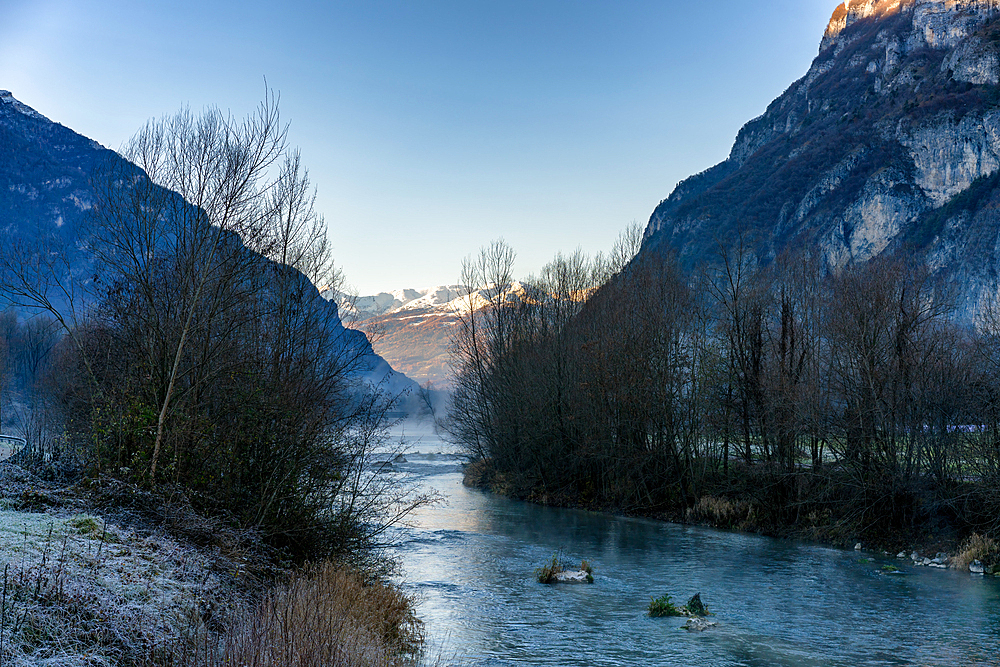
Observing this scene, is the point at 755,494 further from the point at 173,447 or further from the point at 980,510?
the point at 173,447

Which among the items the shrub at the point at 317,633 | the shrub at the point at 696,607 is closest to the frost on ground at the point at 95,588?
the shrub at the point at 317,633

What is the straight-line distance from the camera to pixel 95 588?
25.8 feet

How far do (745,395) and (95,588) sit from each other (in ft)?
99.1

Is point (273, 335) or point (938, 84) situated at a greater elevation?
point (938, 84)

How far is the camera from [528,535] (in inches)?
1126

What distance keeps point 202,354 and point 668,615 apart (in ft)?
41.5

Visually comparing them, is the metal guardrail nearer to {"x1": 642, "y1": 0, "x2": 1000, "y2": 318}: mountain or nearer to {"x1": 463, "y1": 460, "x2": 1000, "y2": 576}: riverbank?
{"x1": 463, "y1": 460, "x2": 1000, "y2": 576}: riverbank

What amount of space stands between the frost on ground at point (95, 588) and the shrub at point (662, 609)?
413 inches

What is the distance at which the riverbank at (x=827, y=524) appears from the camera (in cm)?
2336

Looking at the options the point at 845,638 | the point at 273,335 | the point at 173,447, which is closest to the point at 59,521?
the point at 173,447

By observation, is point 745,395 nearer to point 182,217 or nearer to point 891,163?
point 182,217

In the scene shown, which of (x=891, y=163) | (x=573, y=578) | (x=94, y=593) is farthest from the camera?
(x=891, y=163)

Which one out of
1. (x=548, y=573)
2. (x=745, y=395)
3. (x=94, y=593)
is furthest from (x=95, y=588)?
(x=745, y=395)

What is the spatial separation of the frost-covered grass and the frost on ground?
1cm
